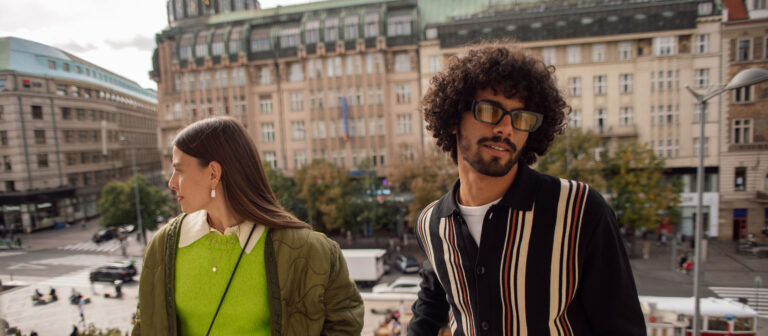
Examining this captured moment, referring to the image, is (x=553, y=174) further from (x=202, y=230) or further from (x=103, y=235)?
(x=103, y=235)

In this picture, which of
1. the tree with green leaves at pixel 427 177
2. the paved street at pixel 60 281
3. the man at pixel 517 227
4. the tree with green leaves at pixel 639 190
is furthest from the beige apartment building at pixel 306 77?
the man at pixel 517 227

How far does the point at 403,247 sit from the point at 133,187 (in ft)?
48.2

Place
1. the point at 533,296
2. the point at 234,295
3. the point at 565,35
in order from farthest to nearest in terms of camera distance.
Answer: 1. the point at 565,35
2. the point at 234,295
3. the point at 533,296

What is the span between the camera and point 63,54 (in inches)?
253

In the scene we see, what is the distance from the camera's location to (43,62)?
617cm

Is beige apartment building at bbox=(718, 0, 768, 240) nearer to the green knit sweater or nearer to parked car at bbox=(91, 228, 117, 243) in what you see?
the green knit sweater

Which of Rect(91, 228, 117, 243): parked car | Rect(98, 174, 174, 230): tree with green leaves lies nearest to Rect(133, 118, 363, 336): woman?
Rect(98, 174, 174, 230): tree with green leaves

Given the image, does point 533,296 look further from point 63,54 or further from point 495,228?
point 63,54

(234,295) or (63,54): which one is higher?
(63,54)

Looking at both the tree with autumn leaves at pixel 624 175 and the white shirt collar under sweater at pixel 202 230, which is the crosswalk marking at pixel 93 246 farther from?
the tree with autumn leaves at pixel 624 175

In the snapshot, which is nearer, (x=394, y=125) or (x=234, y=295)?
A: (x=234, y=295)

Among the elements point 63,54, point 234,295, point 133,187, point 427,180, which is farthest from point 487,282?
point 133,187

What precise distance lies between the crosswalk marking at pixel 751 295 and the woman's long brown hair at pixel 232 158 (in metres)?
13.0

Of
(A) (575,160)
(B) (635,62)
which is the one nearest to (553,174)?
(A) (575,160)
